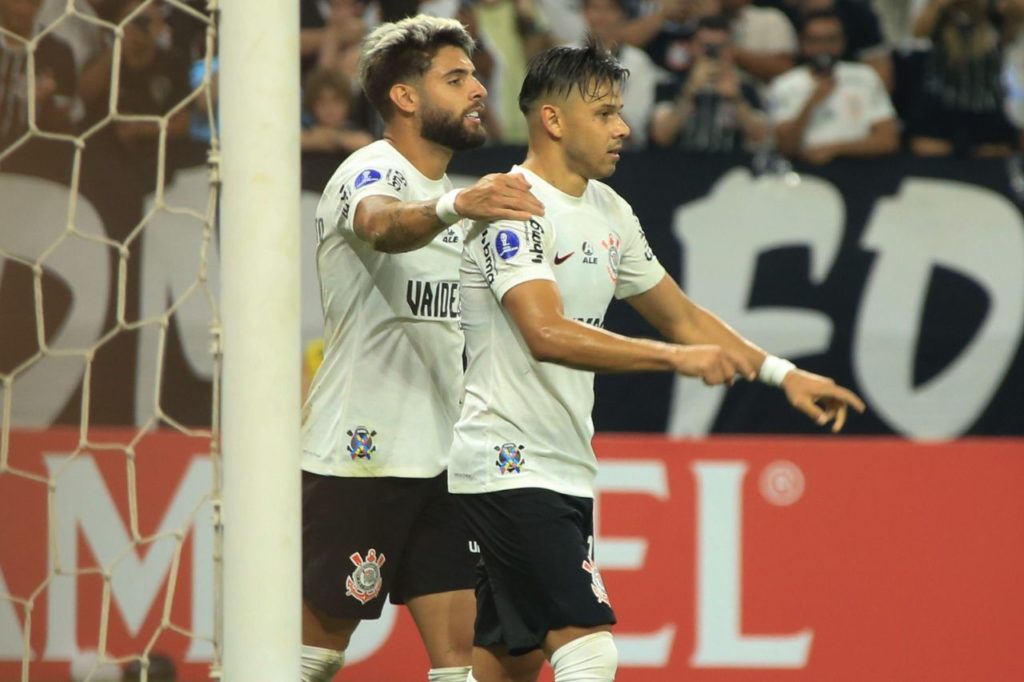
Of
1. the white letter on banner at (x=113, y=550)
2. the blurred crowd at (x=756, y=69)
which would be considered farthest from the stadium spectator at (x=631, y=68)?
the white letter on banner at (x=113, y=550)

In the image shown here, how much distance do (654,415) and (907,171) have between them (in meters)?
1.43

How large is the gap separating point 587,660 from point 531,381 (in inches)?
24.4

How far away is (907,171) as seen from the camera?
21.3 feet

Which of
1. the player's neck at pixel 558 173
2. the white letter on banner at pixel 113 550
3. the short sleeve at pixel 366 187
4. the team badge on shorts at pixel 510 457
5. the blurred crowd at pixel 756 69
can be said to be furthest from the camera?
the blurred crowd at pixel 756 69

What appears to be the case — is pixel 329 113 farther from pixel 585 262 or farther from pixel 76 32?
pixel 585 262

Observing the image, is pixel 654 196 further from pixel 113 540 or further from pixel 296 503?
pixel 296 503

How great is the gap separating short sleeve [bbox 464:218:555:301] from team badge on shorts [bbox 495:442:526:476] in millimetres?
341

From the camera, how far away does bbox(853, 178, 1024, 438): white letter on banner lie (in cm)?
643

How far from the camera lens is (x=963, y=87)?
7027 mm

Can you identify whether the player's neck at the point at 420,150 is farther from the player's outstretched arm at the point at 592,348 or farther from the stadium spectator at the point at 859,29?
the stadium spectator at the point at 859,29

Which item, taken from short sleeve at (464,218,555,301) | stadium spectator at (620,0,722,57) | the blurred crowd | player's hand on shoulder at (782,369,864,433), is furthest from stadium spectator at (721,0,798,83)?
player's hand on shoulder at (782,369,864,433)

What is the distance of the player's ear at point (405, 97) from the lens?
405 centimetres

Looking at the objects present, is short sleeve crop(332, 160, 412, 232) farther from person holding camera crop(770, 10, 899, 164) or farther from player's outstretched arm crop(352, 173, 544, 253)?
person holding camera crop(770, 10, 899, 164)

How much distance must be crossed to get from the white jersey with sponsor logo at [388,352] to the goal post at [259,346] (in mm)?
954
